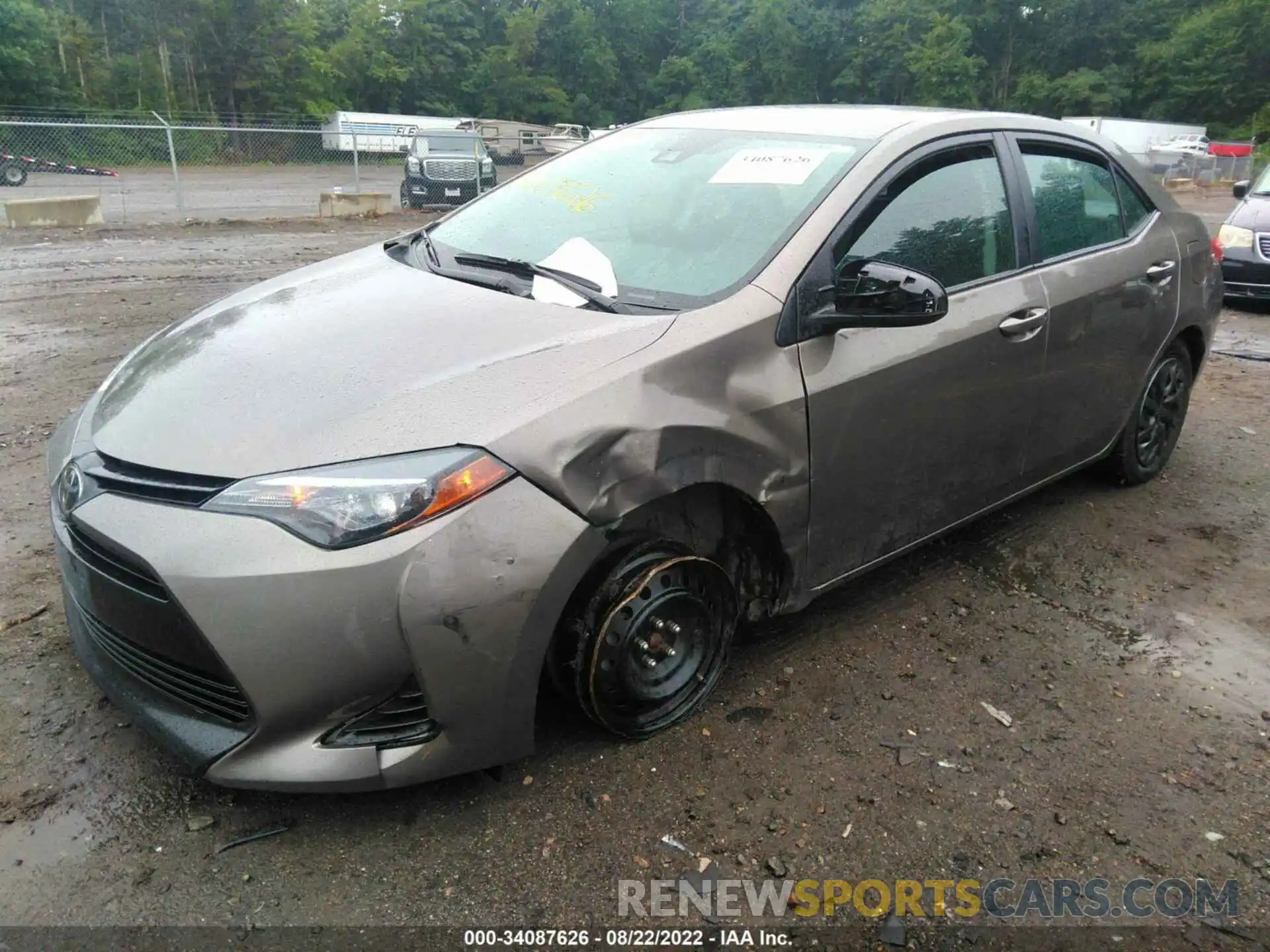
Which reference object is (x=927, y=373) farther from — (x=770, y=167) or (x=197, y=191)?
(x=197, y=191)

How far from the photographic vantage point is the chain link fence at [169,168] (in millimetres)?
16844

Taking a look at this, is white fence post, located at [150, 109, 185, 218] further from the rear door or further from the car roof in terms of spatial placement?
the rear door

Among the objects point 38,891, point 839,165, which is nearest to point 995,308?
point 839,165

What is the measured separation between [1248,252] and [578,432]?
949 cm

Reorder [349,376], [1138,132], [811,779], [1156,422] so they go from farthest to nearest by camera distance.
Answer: [1138,132] → [1156,422] → [811,779] → [349,376]

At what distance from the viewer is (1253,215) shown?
9344 millimetres

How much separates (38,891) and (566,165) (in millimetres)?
2865

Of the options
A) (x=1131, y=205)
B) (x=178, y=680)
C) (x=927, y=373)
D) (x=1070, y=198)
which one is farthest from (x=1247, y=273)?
(x=178, y=680)

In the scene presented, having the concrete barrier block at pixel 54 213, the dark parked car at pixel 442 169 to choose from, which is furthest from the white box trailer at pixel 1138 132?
the concrete barrier block at pixel 54 213

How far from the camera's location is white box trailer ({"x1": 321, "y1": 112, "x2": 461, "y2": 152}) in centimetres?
2012

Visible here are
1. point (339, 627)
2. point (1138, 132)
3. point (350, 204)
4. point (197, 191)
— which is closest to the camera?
point (339, 627)

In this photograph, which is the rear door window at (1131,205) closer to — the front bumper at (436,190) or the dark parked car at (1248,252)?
the dark parked car at (1248,252)

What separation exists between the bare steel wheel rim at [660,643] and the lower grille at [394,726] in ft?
1.55

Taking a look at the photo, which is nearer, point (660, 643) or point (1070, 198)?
point (660, 643)
